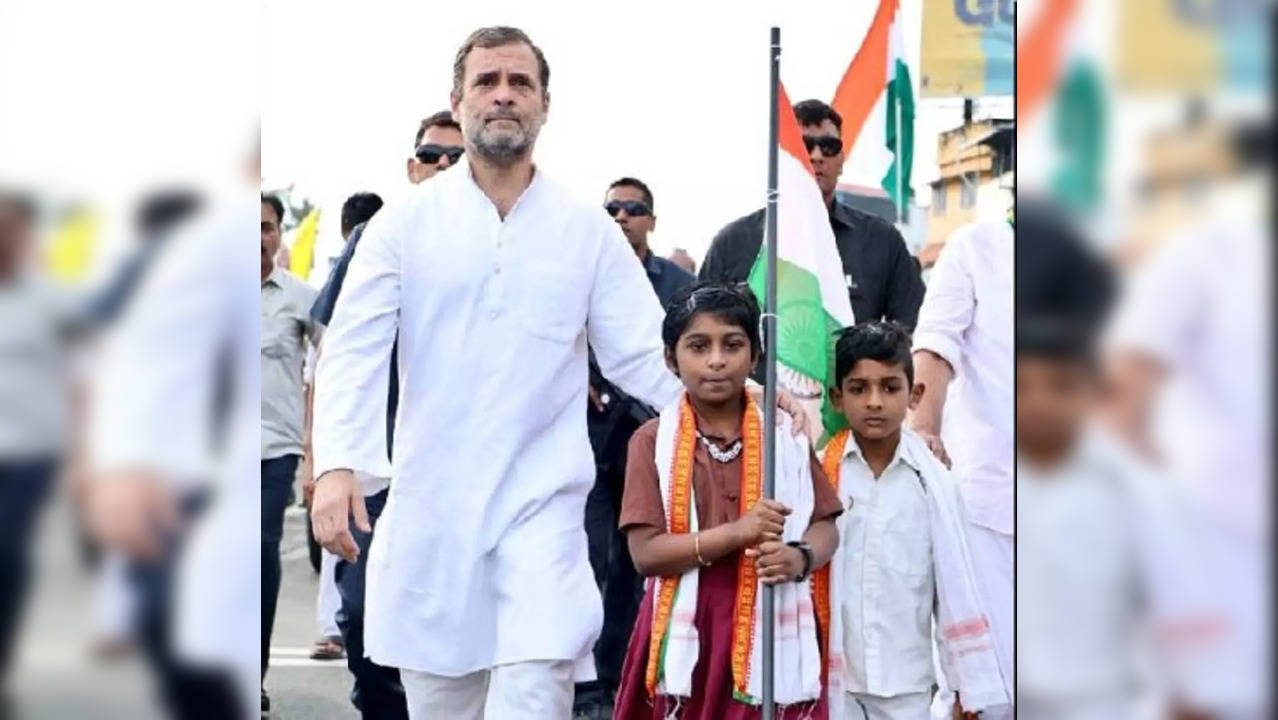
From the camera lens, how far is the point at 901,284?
6.65 metres

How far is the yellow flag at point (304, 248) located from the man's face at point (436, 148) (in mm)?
5076

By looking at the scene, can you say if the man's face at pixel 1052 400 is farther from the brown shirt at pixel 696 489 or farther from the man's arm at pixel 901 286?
the man's arm at pixel 901 286

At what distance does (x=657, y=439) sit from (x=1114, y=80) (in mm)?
3657

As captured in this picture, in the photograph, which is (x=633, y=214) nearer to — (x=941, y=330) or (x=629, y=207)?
(x=629, y=207)

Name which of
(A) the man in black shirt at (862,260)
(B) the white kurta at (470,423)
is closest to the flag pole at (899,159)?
(A) the man in black shirt at (862,260)

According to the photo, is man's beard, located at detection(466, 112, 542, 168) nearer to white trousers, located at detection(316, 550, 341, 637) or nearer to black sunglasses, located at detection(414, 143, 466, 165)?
black sunglasses, located at detection(414, 143, 466, 165)

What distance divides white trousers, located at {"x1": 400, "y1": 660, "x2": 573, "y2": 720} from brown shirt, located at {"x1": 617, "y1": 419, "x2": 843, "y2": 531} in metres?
0.43

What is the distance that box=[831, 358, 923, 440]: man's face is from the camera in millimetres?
5422

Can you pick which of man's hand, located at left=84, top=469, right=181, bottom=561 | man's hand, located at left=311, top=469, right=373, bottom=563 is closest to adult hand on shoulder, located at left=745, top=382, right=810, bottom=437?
man's hand, located at left=311, top=469, right=373, bottom=563

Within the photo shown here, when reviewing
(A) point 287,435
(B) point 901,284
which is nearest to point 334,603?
(A) point 287,435

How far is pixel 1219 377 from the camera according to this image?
1430 mm

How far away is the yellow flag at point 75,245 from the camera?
1.45m

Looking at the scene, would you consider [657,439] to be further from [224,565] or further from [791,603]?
[224,565]

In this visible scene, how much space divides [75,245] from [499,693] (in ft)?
11.2
